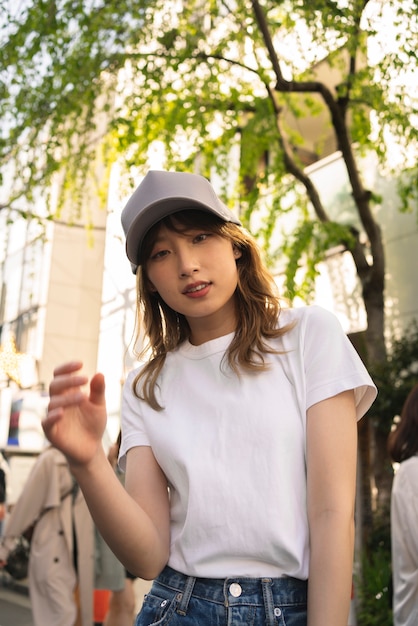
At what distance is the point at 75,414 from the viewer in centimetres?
131

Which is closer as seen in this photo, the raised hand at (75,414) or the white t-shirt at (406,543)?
the raised hand at (75,414)

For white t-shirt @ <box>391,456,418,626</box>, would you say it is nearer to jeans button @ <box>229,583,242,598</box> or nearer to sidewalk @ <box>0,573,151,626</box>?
jeans button @ <box>229,583,242,598</box>

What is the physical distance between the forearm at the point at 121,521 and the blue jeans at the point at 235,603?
80 mm

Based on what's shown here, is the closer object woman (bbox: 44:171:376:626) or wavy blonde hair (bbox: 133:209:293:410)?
woman (bbox: 44:171:376:626)

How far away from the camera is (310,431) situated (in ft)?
4.82

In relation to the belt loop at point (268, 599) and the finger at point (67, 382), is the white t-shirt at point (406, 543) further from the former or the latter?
the finger at point (67, 382)

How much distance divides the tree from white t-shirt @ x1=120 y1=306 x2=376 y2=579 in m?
4.28

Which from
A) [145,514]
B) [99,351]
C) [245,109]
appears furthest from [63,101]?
[99,351]

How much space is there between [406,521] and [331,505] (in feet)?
6.38

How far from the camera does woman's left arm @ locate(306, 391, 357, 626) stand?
53.2 inches

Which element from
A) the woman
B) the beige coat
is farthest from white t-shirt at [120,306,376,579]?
the beige coat

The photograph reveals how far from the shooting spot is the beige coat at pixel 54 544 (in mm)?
5453

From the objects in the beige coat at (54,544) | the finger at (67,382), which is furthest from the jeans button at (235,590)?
the beige coat at (54,544)

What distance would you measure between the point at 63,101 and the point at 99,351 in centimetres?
1176
